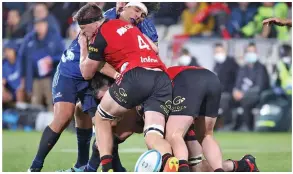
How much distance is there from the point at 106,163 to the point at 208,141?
3.42 feet

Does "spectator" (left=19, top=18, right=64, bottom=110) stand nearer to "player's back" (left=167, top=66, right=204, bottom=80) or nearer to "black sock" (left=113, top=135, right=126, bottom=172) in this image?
"black sock" (left=113, top=135, right=126, bottom=172)

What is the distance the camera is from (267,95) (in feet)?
54.4

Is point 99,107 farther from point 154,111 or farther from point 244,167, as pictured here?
point 244,167

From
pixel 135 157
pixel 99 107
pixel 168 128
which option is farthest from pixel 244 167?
pixel 135 157

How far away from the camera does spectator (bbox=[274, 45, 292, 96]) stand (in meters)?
16.8

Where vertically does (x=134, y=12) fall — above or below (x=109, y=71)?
above

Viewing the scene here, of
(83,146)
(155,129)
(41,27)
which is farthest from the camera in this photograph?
(41,27)

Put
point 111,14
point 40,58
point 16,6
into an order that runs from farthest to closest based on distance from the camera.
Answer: point 16,6, point 40,58, point 111,14

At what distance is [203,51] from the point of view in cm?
1734

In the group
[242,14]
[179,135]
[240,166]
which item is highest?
[242,14]

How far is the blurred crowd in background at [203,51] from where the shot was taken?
663 inches

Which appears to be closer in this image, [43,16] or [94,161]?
[94,161]

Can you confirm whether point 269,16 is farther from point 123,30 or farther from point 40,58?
point 123,30

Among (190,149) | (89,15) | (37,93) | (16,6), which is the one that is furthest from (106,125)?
(16,6)
